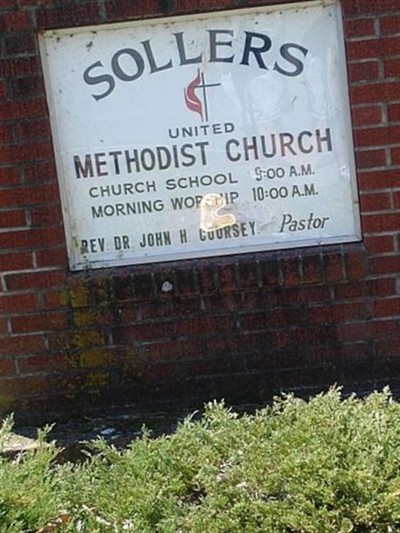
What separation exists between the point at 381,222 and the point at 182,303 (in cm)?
100

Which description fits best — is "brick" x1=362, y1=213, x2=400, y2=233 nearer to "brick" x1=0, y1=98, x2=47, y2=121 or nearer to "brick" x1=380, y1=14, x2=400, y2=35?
"brick" x1=380, y1=14, x2=400, y2=35

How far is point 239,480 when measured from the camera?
312 cm

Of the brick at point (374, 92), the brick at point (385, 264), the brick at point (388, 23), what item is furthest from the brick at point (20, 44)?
the brick at point (385, 264)

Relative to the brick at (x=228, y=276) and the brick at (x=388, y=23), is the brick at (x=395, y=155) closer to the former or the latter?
the brick at (x=388, y=23)

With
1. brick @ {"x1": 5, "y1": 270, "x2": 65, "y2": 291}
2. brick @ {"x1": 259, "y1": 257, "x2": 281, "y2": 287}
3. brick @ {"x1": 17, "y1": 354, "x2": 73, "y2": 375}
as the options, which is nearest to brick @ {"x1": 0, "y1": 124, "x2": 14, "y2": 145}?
brick @ {"x1": 5, "y1": 270, "x2": 65, "y2": 291}

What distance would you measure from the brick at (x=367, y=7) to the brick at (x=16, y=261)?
6.02ft

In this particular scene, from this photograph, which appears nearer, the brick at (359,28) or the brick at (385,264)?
the brick at (359,28)

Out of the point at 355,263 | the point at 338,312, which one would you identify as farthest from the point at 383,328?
the point at 355,263

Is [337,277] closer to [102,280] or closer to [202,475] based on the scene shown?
[102,280]

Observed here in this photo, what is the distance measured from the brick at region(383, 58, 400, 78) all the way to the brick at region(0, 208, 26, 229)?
179 centimetres

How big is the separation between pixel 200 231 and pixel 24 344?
38.9 inches

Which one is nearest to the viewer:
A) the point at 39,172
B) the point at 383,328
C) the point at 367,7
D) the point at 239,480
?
the point at 239,480

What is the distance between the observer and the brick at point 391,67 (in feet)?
13.4

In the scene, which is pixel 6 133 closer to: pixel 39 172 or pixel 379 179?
pixel 39 172
